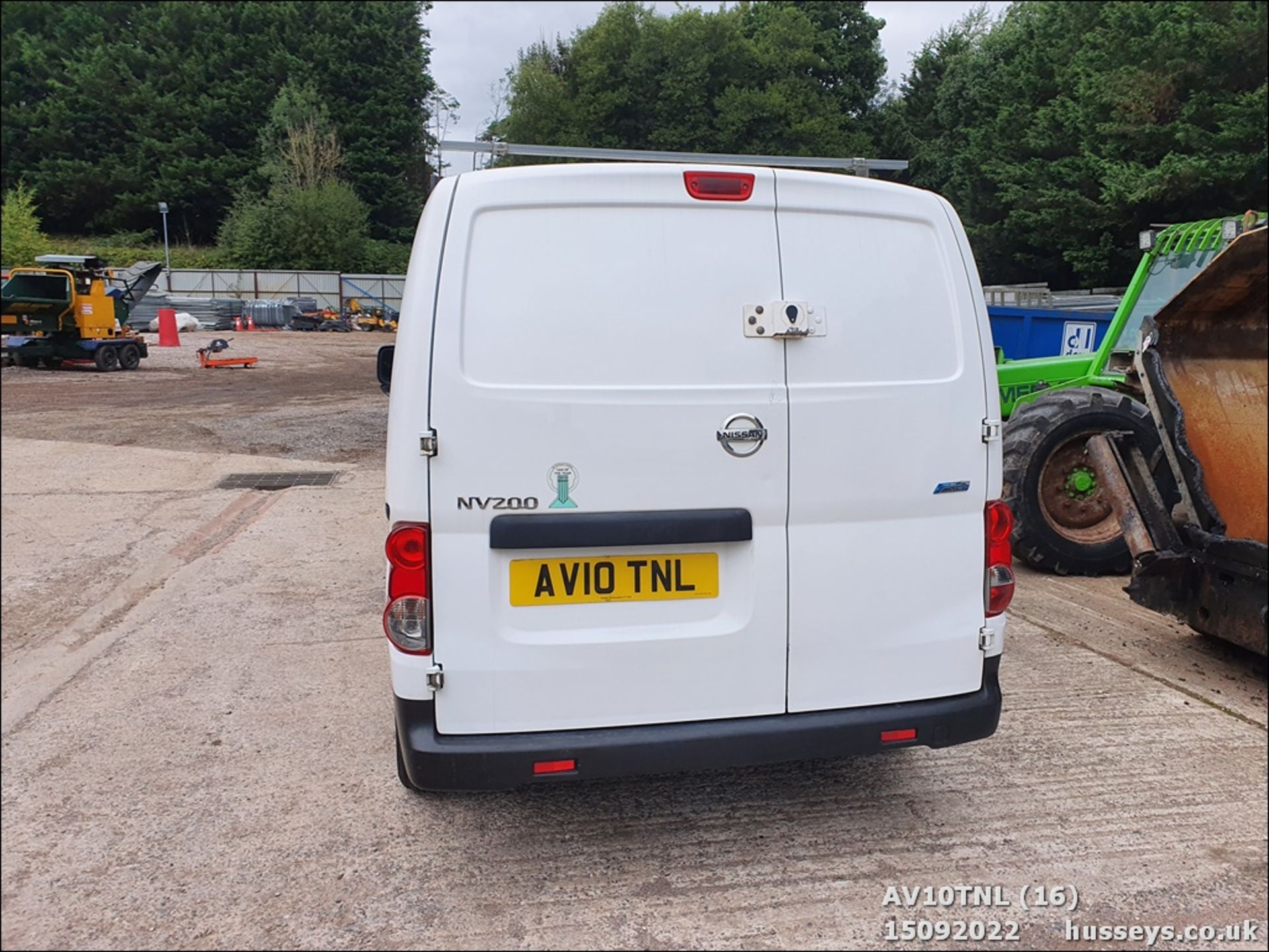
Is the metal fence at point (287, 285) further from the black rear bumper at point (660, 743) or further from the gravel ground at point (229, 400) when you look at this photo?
the black rear bumper at point (660, 743)

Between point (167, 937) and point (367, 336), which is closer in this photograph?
point (167, 937)

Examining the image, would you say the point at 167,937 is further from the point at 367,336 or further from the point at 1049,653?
the point at 367,336

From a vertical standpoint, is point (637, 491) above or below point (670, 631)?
above

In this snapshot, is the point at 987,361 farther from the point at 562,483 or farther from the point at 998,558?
the point at 562,483

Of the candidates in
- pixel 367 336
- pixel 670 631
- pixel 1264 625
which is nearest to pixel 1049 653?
pixel 1264 625

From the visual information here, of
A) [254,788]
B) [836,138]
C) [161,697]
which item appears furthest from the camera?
[836,138]

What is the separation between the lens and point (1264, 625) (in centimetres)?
380

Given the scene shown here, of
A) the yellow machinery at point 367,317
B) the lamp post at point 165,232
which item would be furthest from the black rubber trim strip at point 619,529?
the yellow machinery at point 367,317

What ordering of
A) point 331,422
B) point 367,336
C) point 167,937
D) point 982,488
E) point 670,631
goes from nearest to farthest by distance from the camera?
point 167,937
point 670,631
point 982,488
point 331,422
point 367,336

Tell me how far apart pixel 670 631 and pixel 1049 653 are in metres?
2.96

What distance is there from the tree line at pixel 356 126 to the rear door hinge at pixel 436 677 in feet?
6.85

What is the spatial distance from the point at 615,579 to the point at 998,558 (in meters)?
1.22

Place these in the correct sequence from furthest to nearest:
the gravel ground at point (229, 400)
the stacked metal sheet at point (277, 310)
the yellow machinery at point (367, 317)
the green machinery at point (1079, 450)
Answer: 1. the yellow machinery at point (367, 317)
2. the stacked metal sheet at point (277, 310)
3. the green machinery at point (1079, 450)
4. the gravel ground at point (229, 400)

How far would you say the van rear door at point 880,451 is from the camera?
2688 millimetres
